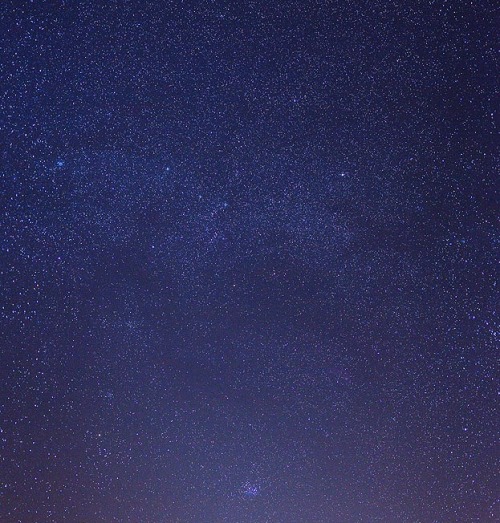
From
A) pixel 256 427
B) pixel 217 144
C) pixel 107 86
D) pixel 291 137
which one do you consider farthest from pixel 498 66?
pixel 256 427

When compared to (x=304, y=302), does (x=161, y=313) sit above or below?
below

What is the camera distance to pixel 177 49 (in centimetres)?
251

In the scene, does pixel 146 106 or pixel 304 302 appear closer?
pixel 146 106

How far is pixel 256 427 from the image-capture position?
267cm

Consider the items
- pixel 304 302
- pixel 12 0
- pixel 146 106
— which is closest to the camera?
pixel 12 0

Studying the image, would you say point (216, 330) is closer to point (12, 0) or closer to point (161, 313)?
point (161, 313)

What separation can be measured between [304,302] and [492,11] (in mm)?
1603

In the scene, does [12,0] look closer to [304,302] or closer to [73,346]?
[73,346]

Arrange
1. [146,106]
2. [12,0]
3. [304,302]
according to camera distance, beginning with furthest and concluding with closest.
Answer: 1. [304,302]
2. [146,106]
3. [12,0]

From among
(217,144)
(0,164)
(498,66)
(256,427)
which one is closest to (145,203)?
(217,144)

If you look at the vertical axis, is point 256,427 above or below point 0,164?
below

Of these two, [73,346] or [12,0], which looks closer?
[12,0]

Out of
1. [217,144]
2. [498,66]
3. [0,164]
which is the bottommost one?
[0,164]

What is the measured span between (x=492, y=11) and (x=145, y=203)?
72.1 inches
